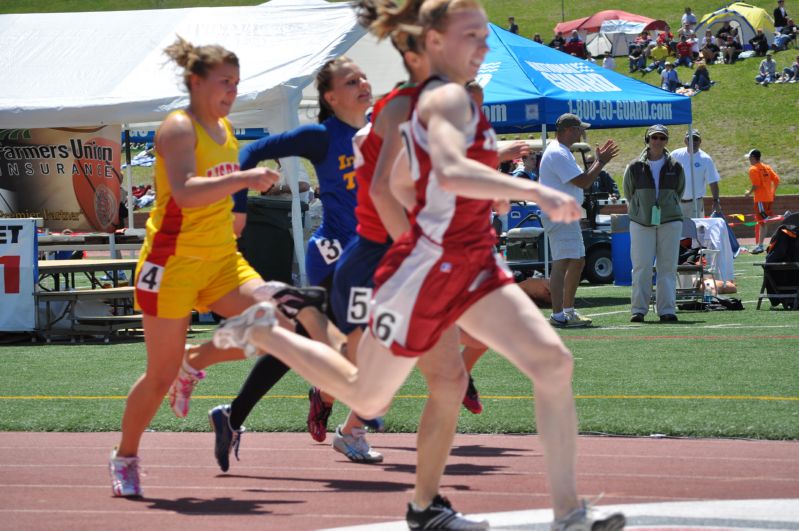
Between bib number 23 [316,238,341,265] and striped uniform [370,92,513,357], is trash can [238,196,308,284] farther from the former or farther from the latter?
striped uniform [370,92,513,357]

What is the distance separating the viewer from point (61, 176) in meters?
19.1

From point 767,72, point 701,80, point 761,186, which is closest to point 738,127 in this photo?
point 701,80

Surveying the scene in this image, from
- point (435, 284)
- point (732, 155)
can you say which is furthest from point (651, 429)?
point (732, 155)

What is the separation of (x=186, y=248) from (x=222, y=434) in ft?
3.57

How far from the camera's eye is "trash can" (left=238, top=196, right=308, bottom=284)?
15898 mm

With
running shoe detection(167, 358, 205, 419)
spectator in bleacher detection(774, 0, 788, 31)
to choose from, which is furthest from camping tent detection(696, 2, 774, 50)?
running shoe detection(167, 358, 205, 419)

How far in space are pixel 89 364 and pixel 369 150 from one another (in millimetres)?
7227

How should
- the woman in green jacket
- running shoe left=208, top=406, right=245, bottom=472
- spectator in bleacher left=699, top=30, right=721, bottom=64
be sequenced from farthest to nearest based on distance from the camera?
spectator in bleacher left=699, top=30, right=721, bottom=64 < the woman in green jacket < running shoe left=208, top=406, right=245, bottom=472

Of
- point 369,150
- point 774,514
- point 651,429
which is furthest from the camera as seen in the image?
point 651,429

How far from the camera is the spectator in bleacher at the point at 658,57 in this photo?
5322 cm

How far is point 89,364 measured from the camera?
11.7 meters

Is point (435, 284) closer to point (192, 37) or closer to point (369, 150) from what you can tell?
point (369, 150)

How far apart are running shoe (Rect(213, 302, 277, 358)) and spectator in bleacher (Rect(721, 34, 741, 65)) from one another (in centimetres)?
5134

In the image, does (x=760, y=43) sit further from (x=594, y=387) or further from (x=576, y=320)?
(x=594, y=387)
